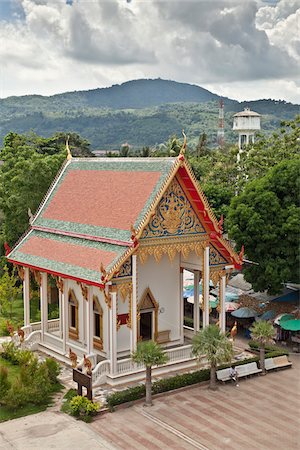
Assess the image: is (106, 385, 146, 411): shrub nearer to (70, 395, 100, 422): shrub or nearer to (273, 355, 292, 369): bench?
(70, 395, 100, 422): shrub

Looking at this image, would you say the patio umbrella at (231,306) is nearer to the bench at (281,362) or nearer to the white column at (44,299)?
the bench at (281,362)

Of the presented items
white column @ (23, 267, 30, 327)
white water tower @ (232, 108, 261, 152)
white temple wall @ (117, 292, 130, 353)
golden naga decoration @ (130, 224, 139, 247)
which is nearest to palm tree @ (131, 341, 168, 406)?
white temple wall @ (117, 292, 130, 353)

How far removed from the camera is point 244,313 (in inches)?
1021

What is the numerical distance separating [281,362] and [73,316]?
25.8ft

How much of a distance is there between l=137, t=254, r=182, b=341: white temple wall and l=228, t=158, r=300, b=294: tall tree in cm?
510

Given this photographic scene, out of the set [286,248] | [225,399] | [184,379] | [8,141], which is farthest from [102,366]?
[8,141]

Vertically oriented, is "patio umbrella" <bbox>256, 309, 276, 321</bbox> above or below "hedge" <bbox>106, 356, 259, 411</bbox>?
above

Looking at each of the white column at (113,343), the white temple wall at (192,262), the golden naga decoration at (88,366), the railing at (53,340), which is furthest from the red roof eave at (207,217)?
the railing at (53,340)

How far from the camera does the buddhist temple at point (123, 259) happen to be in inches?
757

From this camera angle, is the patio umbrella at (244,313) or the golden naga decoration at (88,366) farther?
the patio umbrella at (244,313)

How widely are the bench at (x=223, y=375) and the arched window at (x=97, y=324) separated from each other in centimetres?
423

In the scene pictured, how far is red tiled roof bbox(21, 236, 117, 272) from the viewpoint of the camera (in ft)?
64.4

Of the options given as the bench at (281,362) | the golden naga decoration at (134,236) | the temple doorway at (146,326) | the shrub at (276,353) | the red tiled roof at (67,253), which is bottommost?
the bench at (281,362)

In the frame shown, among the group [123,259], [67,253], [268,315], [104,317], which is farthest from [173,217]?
[268,315]
